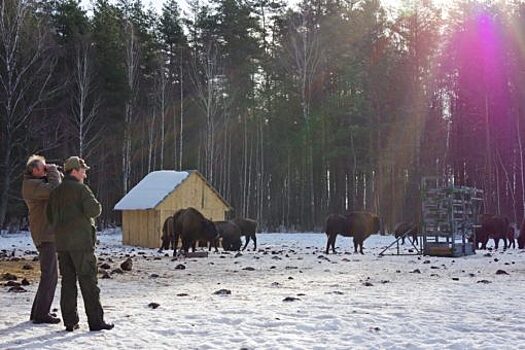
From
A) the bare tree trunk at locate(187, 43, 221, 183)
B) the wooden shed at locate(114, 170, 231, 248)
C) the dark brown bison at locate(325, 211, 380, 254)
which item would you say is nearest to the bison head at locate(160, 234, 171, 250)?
the wooden shed at locate(114, 170, 231, 248)

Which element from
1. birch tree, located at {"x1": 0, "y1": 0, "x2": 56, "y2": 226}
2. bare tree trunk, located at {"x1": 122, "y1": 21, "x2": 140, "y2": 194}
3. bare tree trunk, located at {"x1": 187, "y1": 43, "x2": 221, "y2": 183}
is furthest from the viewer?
bare tree trunk, located at {"x1": 187, "y1": 43, "x2": 221, "y2": 183}

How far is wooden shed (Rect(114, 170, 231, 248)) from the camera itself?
29422 mm

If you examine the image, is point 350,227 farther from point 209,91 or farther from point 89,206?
point 209,91

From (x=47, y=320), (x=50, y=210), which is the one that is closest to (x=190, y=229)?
(x=47, y=320)

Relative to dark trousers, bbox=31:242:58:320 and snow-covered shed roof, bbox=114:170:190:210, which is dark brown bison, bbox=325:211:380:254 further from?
dark trousers, bbox=31:242:58:320

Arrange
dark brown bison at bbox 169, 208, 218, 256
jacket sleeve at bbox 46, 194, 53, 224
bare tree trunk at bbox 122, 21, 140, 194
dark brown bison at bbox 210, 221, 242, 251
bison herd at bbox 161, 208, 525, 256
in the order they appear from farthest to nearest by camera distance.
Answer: bare tree trunk at bbox 122, 21, 140, 194, dark brown bison at bbox 210, 221, 242, 251, bison herd at bbox 161, 208, 525, 256, dark brown bison at bbox 169, 208, 218, 256, jacket sleeve at bbox 46, 194, 53, 224

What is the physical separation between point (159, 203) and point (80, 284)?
22024 mm

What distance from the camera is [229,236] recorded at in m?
27.6

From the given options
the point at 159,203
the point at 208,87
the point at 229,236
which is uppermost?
the point at 208,87

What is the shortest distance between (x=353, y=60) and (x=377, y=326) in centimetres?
3836

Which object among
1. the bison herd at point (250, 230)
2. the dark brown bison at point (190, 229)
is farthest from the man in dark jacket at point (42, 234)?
the dark brown bison at point (190, 229)

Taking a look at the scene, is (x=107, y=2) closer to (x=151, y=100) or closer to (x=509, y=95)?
(x=151, y=100)

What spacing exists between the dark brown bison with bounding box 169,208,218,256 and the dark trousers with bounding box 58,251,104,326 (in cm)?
1588

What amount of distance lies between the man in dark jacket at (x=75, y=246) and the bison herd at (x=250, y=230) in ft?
50.1
